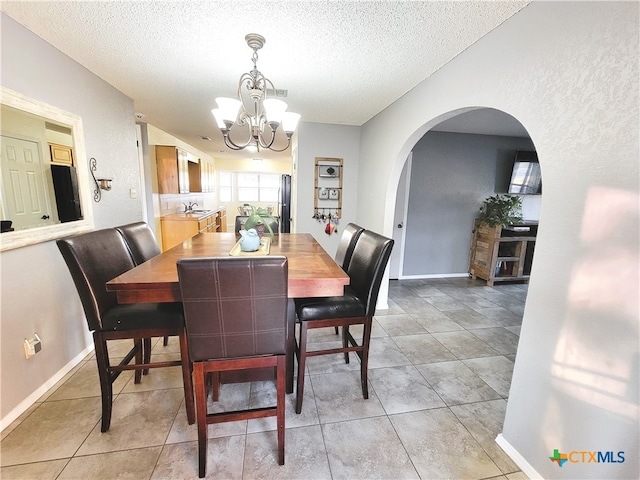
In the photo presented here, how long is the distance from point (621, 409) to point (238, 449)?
167 centimetres

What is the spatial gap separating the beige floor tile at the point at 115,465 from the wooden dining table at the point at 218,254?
809mm

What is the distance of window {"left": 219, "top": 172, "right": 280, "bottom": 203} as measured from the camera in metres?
9.09

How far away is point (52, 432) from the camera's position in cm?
149

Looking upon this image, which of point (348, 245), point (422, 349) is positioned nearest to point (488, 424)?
point (422, 349)

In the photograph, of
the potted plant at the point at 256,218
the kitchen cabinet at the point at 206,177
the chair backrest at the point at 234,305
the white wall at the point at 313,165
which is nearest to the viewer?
the chair backrest at the point at 234,305

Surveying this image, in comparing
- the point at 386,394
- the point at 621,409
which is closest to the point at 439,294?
the point at 386,394

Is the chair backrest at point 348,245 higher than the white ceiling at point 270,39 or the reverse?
the reverse

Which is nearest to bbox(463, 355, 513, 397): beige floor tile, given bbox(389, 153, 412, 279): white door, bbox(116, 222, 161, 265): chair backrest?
bbox(389, 153, 412, 279): white door

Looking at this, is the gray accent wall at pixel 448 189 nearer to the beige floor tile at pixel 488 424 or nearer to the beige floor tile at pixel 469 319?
the beige floor tile at pixel 469 319

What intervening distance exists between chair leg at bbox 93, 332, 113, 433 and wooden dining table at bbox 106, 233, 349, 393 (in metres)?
0.37

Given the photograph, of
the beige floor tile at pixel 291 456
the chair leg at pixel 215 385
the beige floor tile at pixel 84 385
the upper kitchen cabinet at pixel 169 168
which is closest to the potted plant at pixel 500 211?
the beige floor tile at pixel 291 456

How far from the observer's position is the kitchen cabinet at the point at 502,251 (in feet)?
13.3

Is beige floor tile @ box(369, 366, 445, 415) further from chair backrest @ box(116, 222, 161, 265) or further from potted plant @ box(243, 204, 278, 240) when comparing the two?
chair backrest @ box(116, 222, 161, 265)

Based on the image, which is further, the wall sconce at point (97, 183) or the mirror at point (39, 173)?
the wall sconce at point (97, 183)
